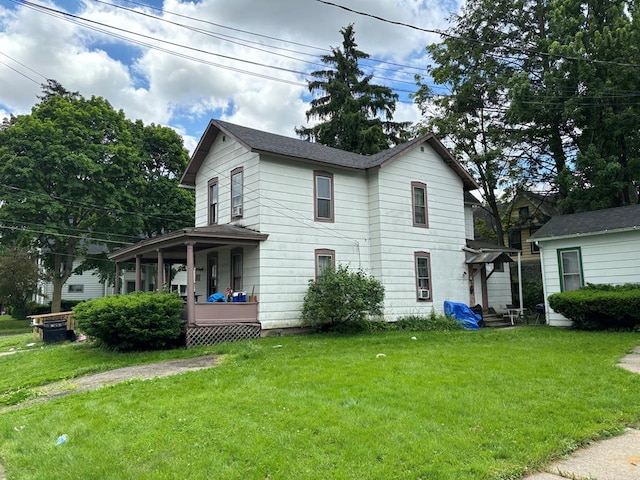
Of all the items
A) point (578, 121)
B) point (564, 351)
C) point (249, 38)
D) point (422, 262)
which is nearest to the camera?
point (564, 351)

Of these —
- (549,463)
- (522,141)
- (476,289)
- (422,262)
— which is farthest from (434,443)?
(522,141)

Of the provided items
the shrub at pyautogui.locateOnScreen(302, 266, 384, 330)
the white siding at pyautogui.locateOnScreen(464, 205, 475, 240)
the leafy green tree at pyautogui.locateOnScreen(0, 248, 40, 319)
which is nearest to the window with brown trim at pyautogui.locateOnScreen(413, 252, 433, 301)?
the shrub at pyautogui.locateOnScreen(302, 266, 384, 330)

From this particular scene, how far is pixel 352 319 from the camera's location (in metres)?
14.7

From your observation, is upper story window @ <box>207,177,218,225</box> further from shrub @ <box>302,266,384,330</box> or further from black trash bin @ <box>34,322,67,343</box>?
black trash bin @ <box>34,322,67,343</box>

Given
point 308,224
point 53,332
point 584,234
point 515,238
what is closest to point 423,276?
point 308,224

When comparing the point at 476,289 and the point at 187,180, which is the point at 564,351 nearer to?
the point at 476,289

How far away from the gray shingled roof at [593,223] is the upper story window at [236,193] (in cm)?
1035

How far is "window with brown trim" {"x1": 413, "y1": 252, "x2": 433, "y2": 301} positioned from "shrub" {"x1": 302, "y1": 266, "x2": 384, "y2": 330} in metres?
3.14

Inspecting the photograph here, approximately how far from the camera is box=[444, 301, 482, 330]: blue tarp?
17344mm

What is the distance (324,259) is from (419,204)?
4785 millimetres

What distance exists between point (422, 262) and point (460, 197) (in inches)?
147

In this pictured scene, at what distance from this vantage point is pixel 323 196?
16109 millimetres

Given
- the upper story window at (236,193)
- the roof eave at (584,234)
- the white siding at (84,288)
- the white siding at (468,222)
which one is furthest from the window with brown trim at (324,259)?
the white siding at (84,288)

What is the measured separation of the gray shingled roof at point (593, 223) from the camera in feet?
47.2
